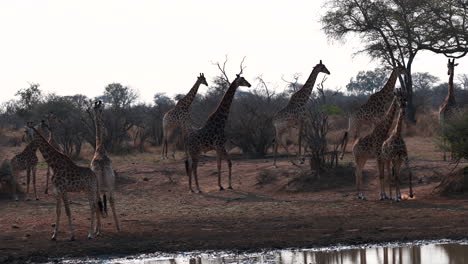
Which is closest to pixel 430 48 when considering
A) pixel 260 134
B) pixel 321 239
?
pixel 260 134

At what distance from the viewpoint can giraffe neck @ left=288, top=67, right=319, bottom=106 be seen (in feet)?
58.5

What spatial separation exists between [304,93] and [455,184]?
5100mm

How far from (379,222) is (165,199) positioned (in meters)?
5.09

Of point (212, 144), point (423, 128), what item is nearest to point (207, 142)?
point (212, 144)

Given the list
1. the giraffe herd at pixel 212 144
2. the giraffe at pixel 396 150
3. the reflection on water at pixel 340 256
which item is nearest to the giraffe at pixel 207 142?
the giraffe herd at pixel 212 144

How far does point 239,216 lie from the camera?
12.9 metres

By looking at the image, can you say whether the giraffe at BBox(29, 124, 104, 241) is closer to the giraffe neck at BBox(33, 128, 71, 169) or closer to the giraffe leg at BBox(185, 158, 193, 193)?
the giraffe neck at BBox(33, 128, 71, 169)

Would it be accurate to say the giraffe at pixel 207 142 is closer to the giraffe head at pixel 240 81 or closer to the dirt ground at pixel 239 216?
the dirt ground at pixel 239 216

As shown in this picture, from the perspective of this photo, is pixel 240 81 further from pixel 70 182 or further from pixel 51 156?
pixel 70 182

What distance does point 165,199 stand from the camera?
607 inches

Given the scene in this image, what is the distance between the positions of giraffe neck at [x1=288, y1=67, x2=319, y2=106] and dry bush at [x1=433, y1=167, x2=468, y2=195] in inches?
186

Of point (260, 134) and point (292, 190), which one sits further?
point (260, 134)

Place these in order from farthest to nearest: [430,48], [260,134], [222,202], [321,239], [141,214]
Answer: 1. [430,48]
2. [260,134]
3. [222,202]
4. [141,214]
5. [321,239]

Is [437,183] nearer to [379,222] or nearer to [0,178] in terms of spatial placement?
[379,222]
